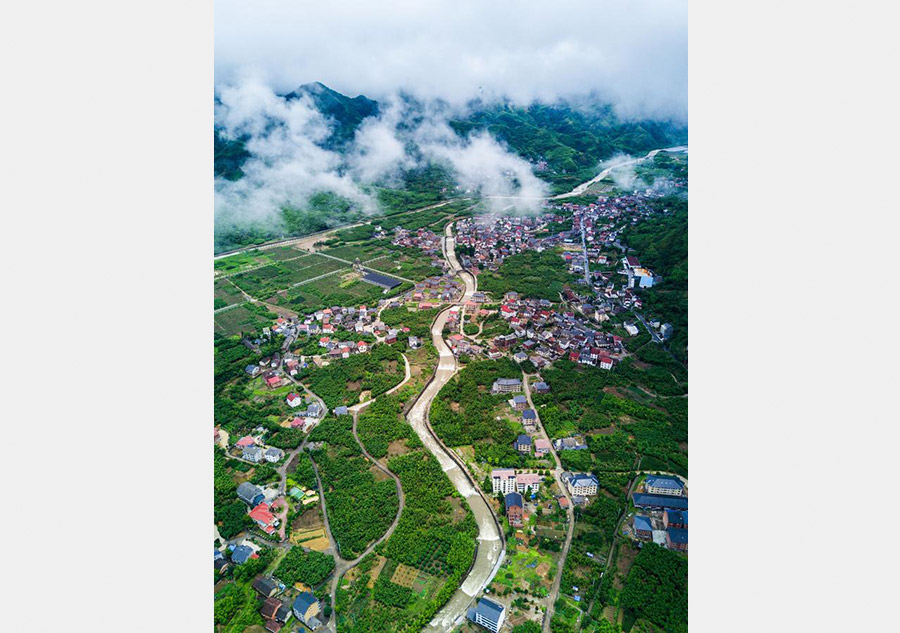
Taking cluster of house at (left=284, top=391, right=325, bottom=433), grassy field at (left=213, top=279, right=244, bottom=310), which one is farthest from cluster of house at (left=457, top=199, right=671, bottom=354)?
grassy field at (left=213, top=279, right=244, bottom=310)

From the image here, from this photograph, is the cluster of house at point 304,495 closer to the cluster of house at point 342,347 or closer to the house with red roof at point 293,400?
the house with red roof at point 293,400

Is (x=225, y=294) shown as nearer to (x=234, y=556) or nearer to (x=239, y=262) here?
(x=239, y=262)

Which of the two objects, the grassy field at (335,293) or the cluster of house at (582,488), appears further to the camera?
the grassy field at (335,293)

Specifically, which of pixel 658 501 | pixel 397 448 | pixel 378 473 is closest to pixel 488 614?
pixel 378 473

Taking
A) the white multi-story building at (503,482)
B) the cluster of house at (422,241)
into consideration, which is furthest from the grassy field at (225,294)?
the white multi-story building at (503,482)

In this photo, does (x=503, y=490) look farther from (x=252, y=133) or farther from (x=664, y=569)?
(x=252, y=133)

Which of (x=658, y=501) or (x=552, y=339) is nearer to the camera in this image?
(x=658, y=501)
